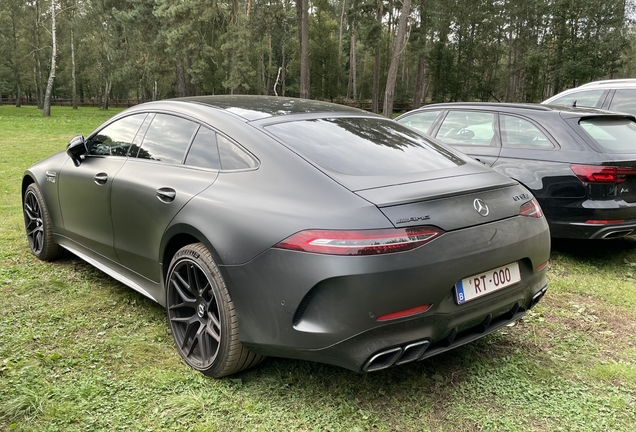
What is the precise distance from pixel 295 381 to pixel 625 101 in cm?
688

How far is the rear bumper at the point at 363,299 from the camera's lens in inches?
80.4

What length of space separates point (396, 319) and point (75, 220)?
283 centimetres

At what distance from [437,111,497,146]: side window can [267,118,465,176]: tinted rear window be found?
2406mm

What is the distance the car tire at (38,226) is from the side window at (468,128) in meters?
4.16

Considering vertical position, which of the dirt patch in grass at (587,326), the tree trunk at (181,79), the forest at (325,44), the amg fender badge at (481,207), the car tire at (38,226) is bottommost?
the dirt patch in grass at (587,326)

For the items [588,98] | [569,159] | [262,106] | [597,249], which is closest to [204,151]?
[262,106]

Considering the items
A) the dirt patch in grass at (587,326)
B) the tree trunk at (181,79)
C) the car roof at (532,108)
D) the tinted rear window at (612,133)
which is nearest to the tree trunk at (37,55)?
the tree trunk at (181,79)

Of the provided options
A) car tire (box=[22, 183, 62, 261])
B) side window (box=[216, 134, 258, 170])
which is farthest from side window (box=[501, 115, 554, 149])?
car tire (box=[22, 183, 62, 261])

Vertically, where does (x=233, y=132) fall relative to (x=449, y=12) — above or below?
below

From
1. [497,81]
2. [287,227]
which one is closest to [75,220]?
[287,227]

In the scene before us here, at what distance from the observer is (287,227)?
2.18m

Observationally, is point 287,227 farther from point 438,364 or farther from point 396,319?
point 438,364

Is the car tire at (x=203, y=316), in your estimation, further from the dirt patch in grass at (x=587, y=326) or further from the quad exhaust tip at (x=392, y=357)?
the dirt patch in grass at (x=587, y=326)

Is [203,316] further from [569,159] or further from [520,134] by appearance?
[520,134]
